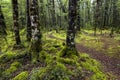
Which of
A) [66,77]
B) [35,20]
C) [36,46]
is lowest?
[66,77]

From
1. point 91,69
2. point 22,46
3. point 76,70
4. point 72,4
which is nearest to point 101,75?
point 91,69

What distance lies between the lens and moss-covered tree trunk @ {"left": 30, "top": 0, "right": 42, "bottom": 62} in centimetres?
915

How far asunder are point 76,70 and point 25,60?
321 cm

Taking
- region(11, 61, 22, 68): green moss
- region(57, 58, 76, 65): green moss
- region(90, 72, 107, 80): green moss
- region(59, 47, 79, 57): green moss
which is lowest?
region(90, 72, 107, 80): green moss

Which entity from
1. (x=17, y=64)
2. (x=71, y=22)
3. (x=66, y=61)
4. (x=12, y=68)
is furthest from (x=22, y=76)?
(x=71, y=22)

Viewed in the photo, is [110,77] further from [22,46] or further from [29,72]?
[22,46]

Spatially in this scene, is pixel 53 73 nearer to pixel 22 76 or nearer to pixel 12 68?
pixel 22 76

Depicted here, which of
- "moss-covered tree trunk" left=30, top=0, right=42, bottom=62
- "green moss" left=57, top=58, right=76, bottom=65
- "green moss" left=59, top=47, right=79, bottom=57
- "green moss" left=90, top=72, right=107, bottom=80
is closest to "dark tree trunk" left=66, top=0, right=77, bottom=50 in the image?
"green moss" left=59, top=47, right=79, bottom=57

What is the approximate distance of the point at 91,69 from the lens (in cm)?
933


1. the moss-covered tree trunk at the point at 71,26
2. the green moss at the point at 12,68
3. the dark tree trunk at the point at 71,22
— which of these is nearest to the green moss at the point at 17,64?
the green moss at the point at 12,68

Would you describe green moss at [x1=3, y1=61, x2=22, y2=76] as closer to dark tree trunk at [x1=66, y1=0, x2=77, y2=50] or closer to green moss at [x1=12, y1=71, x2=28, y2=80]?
green moss at [x1=12, y1=71, x2=28, y2=80]

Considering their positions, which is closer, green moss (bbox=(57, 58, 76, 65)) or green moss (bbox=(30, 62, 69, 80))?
green moss (bbox=(30, 62, 69, 80))

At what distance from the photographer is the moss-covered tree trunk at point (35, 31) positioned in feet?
30.0

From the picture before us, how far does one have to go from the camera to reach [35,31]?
923 centimetres
